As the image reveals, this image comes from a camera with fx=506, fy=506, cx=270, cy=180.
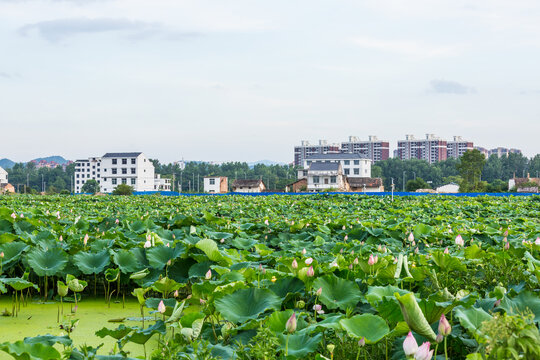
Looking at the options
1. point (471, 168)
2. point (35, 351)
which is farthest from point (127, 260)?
point (471, 168)

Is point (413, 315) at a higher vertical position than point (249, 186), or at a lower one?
lower

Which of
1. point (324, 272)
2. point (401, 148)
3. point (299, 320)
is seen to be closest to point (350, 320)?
point (299, 320)

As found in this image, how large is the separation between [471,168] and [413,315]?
4701 cm

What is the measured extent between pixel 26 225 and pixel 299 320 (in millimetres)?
4294

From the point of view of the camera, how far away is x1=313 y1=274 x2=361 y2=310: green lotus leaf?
2488 mm

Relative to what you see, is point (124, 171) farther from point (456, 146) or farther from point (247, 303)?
point (456, 146)

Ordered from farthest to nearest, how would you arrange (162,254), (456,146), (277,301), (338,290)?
1. (456,146)
2. (162,254)
3. (338,290)
4. (277,301)

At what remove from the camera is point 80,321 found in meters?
3.37

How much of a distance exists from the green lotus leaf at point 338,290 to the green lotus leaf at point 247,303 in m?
0.31

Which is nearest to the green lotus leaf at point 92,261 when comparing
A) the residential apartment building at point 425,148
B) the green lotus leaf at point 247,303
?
the green lotus leaf at point 247,303

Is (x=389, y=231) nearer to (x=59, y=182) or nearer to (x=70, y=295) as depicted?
(x=70, y=295)

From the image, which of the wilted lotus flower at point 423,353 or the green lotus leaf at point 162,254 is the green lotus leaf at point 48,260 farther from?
the wilted lotus flower at point 423,353

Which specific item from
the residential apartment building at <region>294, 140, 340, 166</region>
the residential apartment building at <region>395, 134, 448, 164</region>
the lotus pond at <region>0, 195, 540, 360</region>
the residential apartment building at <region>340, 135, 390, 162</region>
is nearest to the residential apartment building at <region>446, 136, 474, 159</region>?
the residential apartment building at <region>395, 134, 448, 164</region>

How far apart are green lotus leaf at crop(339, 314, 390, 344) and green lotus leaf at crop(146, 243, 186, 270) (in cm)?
201
